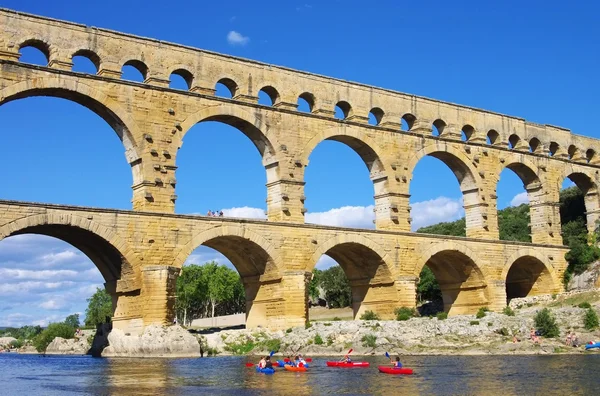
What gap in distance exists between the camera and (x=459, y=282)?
40844 millimetres

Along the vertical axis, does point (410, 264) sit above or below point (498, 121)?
below

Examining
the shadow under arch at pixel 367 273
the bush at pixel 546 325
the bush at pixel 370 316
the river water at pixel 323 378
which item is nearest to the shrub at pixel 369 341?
the river water at pixel 323 378

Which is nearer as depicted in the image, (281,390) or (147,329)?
(281,390)

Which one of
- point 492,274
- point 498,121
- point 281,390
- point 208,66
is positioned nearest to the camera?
point 281,390

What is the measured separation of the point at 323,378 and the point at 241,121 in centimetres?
1534

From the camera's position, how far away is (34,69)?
28.2 m

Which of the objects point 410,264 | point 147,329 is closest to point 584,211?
point 410,264

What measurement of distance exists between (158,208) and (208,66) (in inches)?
273

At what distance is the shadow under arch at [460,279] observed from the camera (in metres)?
39.1

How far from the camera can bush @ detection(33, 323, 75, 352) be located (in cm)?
5273

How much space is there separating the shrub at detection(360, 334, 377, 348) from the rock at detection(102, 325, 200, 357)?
6.66 meters

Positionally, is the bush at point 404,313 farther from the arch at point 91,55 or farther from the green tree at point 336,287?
the green tree at point 336,287

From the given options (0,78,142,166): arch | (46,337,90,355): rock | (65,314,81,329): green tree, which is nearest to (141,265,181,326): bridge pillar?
(0,78,142,166): arch

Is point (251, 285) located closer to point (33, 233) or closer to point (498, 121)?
point (33, 233)
